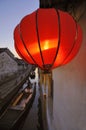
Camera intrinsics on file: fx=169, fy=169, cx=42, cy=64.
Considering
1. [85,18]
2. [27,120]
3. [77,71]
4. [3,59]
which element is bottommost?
[27,120]

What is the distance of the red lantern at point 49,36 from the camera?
157 cm

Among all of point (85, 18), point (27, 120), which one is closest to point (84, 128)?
point (85, 18)

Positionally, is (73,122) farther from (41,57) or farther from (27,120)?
(27,120)

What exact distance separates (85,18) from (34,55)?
831 mm

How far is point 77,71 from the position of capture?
91.8 inches

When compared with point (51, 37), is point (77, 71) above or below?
below

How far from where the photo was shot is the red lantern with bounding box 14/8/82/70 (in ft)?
5.15

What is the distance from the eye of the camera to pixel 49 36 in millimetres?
1575

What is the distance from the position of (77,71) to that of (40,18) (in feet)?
3.39

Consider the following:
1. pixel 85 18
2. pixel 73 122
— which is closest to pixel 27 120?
pixel 73 122

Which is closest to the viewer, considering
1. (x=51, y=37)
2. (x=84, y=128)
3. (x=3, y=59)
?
(x=51, y=37)

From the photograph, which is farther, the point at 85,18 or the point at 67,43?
the point at 85,18

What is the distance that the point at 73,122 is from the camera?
2.47 meters

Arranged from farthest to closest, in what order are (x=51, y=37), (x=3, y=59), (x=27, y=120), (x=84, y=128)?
(x=3, y=59)
(x=27, y=120)
(x=84, y=128)
(x=51, y=37)
